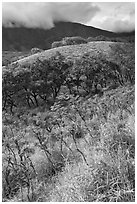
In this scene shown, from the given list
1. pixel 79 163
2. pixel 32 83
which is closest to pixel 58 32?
pixel 79 163

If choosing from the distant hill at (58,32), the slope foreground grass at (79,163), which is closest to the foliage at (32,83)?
the distant hill at (58,32)

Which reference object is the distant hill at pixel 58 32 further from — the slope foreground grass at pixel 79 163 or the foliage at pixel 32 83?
the foliage at pixel 32 83

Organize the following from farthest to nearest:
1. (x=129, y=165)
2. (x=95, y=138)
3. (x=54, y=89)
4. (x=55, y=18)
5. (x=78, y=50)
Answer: (x=78, y=50) → (x=54, y=89) → (x=55, y=18) → (x=95, y=138) → (x=129, y=165)

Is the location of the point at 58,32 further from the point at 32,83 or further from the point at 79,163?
the point at 32,83

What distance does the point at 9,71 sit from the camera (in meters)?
16.5

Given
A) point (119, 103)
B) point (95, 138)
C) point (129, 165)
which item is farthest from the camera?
point (119, 103)

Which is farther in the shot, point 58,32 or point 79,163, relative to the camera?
point 58,32

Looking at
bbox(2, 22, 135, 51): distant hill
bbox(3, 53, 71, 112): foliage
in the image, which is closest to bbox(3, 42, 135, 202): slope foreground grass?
bbox(2, 22, 135, 51): distant hill

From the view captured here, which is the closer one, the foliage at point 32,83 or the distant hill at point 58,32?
the distant hill at point 58,32

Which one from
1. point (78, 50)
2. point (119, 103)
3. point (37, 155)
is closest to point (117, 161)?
point (37, 155)

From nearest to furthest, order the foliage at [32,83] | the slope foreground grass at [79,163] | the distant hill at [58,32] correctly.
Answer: the slope foreground grass at [79,163] < the distant hill at [58,32] < the foliage at [32,83]

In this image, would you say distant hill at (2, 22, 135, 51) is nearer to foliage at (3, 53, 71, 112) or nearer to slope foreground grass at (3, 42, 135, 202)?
slope foreground grass at (3, 42, 135, 202)

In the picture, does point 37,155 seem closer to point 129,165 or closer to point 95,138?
point 95,138

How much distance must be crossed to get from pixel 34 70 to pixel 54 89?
1.94m
